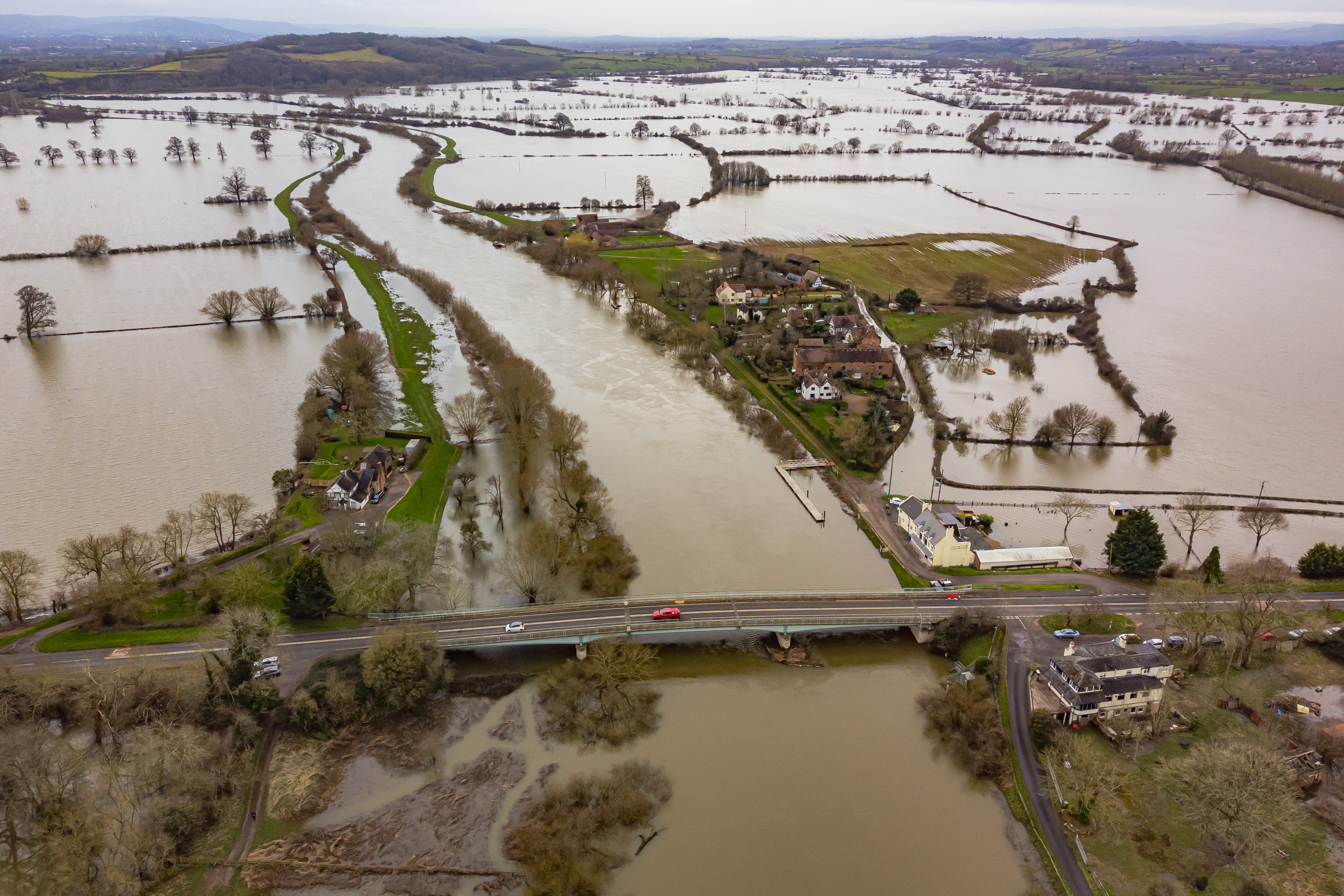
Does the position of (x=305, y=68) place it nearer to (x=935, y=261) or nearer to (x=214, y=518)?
(x=935, y=261)

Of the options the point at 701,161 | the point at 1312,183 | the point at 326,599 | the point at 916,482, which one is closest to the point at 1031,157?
the point at 1312,183

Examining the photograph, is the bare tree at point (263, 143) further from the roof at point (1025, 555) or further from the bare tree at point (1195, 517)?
the bare tree at point (1195, 517)

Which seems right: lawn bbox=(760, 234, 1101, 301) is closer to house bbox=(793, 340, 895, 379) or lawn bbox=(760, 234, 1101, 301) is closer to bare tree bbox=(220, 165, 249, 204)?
house bbox=(793, 340, 895, 379)

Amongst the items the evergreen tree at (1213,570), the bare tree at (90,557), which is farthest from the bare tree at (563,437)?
the evergreen tree at (1213,570)

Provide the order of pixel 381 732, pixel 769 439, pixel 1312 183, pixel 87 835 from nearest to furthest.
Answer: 1. pixel 87 835
2. pixel 381 732
3. pixel 769 439
4. pixel 1312 183

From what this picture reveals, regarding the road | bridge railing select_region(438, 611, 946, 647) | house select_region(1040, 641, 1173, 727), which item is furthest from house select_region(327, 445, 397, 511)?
house select_region(1040, 641, 1173, 727)

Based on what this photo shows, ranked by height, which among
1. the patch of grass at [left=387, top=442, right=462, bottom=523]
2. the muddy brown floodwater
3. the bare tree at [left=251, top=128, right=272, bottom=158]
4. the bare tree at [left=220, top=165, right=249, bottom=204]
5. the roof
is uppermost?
the bare tree at [left=251, top=128, right=272, bottom=158]

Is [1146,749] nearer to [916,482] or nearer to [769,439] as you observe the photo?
[916,482]
